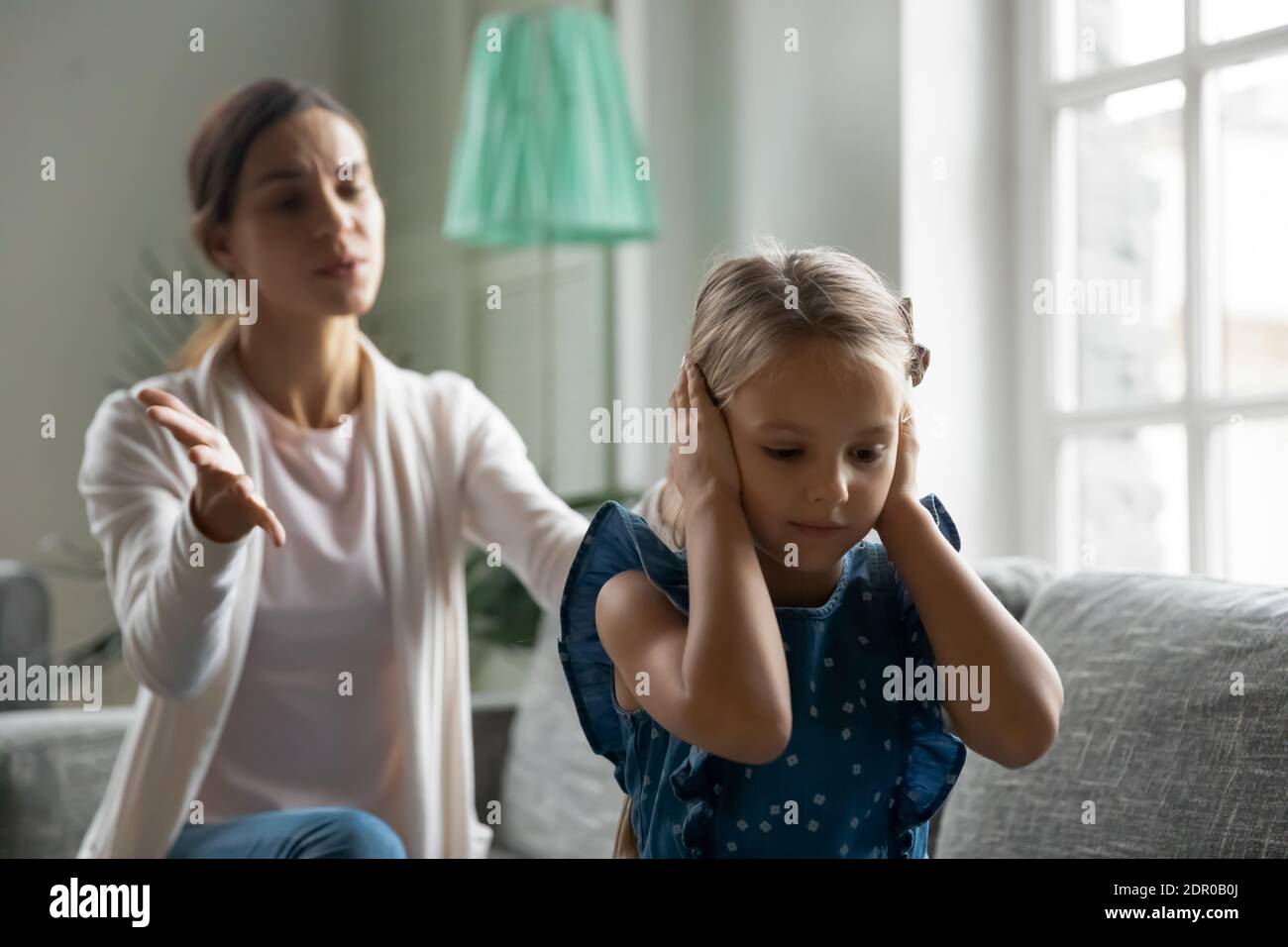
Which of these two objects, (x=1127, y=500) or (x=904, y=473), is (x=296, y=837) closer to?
(x=904, y=473)

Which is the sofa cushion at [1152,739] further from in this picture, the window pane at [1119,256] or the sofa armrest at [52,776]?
the sofa armrest at [52,776]

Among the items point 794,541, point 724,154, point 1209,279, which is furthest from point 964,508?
point 794,541

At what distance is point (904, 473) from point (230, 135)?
0.62 metres

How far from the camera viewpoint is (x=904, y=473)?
2.18ft

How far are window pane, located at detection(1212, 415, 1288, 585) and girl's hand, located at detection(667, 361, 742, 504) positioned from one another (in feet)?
2.54

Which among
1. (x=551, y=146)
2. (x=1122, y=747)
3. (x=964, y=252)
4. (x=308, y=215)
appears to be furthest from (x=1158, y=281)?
(x=308, y=215)

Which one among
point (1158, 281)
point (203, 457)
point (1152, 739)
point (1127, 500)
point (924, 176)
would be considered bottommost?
point (1152, 739)

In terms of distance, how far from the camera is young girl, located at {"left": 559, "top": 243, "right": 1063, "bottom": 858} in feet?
2.04

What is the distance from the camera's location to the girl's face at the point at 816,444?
0.62 m

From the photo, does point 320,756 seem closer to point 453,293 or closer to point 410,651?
point 410,651

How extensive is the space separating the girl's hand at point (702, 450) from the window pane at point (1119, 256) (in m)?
0.73

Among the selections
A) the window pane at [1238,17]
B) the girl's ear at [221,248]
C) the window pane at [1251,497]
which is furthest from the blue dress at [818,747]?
the window pane at [1238,17]

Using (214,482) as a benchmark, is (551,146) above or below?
above

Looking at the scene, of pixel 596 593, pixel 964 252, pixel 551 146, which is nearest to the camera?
pixel 596 593
